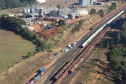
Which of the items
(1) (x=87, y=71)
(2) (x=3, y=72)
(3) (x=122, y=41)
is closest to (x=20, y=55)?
Result: (2) (x=3, y=72)

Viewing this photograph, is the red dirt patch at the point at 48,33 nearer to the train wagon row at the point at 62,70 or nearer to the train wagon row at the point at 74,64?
the train wagon row at the point at 74,64

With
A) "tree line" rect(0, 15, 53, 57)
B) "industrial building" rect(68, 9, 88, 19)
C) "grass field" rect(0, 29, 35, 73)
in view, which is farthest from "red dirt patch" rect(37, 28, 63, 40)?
"industrial building" rect(68, 9, 88, 19)

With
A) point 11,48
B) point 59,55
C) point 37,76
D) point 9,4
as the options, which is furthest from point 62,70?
point 9,4

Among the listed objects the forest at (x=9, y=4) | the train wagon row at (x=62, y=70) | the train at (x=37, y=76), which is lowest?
the train at (x=37, y=76)

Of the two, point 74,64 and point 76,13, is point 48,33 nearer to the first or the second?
point 74,64

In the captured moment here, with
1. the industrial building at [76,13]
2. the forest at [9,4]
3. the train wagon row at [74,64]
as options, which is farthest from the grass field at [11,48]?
the forest at [9,4]

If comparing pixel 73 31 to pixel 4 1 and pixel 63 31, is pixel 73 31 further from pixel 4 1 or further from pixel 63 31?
pixel 4 1
